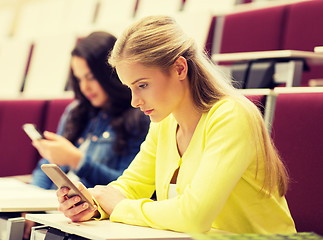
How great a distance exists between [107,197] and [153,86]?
0.14 m

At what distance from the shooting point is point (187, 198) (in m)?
0.45

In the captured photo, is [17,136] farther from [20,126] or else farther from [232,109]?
[232,109]

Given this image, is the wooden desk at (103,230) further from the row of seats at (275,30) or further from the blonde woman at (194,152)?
the row of seats at (275,30)

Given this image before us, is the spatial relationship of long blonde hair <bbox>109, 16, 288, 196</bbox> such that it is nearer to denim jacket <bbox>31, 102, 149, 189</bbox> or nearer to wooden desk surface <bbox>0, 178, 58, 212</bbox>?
wooden desk surface <bbox>0, 178, 58, 212</bbox>

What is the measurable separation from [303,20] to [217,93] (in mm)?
472

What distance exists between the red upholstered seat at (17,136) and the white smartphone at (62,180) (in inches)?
28.3

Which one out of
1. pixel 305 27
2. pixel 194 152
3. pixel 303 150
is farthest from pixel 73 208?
pixel 305 27

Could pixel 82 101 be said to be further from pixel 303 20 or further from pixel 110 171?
pixel 303 20

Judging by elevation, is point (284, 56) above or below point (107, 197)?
above

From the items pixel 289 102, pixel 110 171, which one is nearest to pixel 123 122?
pixel 110 171

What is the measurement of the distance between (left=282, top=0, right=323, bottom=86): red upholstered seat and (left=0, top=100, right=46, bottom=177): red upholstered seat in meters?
0.62

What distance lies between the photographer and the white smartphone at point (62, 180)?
1.49 ft

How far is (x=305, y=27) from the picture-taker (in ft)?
3.03

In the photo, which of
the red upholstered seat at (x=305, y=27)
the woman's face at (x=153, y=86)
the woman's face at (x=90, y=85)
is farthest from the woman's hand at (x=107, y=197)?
the red upholstered seat at (x=305, y=27)
